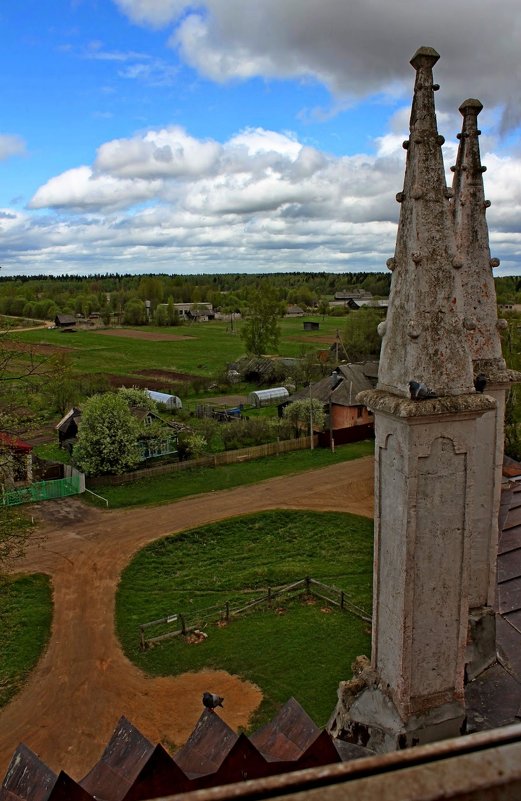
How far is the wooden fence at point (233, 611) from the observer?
16.5 m

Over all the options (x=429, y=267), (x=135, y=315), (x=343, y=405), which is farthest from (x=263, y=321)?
(x=135, y=315)

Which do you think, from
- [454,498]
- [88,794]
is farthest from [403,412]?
[88,794]

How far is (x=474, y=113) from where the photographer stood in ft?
25.8

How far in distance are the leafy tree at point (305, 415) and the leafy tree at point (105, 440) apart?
11393 mm

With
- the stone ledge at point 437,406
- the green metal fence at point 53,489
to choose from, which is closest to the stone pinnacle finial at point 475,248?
the stone ledge at point 437,406

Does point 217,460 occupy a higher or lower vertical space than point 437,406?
lower

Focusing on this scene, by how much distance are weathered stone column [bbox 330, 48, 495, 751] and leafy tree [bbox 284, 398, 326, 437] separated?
98.8 feet

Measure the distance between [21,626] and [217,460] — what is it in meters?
16.3

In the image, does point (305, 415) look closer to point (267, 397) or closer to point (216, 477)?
point (216, 477)

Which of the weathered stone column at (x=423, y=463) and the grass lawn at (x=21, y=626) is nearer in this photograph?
the weathered stone column at (x=423, y=463)

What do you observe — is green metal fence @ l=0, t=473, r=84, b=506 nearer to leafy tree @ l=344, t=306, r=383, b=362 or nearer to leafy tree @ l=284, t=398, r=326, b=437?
leafy tree @ l=284, t=398, r=326, b=437

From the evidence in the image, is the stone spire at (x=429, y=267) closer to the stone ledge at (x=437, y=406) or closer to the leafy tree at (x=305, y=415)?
the stone ledge at (x=437, y=406)

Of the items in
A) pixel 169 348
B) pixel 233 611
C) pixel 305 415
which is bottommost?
pixel 233 611

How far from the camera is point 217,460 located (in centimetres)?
3244
